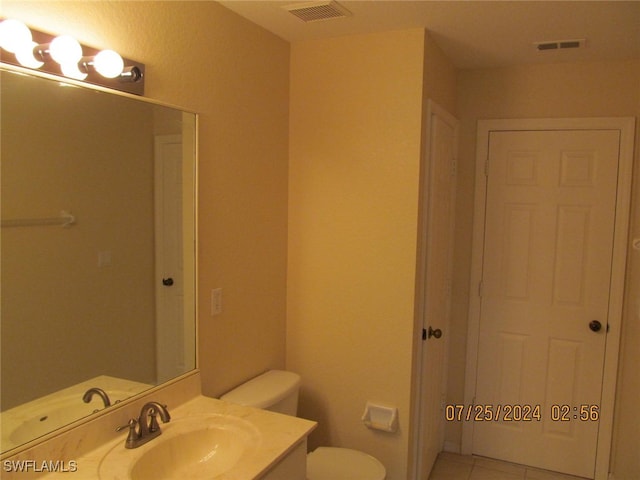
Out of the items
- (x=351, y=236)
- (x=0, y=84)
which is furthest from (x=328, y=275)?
(x=0, y=84)

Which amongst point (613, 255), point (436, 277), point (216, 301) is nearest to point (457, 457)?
point (436, 277)

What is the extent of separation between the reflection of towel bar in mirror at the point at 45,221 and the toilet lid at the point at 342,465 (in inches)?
58.9

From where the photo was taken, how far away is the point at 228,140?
6.92ft

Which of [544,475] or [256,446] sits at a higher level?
[256,446]

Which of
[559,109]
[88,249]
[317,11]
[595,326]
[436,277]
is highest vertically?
[317,11]

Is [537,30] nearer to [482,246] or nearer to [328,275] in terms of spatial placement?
[482,246]

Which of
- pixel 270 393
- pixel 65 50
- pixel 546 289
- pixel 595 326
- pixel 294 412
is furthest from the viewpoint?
pixel 546 289

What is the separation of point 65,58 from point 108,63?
0.13m

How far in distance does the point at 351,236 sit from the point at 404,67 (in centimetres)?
83

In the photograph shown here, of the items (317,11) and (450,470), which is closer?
(317,11)

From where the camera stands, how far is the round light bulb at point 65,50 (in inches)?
51.8

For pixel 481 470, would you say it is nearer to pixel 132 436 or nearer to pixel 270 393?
pixel 270 393

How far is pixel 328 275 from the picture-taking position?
2541 millimetres

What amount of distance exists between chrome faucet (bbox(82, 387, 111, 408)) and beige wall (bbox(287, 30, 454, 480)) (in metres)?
1.19
